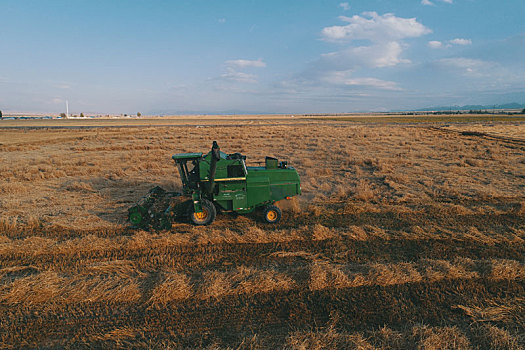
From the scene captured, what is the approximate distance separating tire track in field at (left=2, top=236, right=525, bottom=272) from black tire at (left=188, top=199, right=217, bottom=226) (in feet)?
4.05

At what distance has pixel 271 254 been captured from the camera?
21.6 feet

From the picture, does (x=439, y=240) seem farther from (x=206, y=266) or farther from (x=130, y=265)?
(x=130, y=265)

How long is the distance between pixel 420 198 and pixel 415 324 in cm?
784

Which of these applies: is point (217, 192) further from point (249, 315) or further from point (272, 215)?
point (249, 315)

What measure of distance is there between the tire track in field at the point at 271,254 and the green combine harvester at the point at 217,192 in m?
1.23

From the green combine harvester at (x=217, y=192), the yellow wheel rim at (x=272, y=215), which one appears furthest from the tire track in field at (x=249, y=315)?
the yellow wheel rim at (x=272, y=215)

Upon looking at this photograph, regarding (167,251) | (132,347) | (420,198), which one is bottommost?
(132,347)

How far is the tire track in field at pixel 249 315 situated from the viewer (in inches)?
169

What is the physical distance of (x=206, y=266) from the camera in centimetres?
614

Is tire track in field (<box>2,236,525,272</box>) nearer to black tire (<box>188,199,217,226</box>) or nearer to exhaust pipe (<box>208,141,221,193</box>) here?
black tire (<box>188,199,217,226</box>)

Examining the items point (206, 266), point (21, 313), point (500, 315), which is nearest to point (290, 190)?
point (206, 266)

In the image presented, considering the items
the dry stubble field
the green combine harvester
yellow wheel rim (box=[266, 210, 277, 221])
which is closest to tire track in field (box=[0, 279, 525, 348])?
the dry stubble field

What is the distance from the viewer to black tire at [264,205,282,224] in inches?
337

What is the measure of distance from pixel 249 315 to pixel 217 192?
426cm
